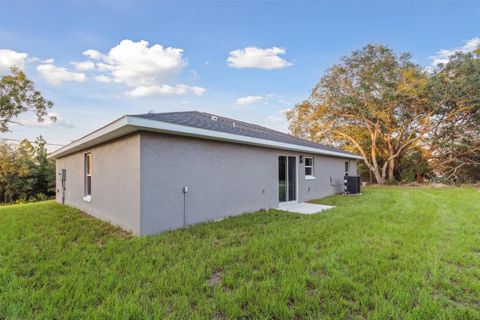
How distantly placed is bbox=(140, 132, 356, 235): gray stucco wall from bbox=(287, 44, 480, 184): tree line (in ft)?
42.5

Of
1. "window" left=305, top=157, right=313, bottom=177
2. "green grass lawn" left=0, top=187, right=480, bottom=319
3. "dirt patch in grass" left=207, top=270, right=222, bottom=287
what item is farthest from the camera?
"window" left=305, top=157, right=313, bottom=177

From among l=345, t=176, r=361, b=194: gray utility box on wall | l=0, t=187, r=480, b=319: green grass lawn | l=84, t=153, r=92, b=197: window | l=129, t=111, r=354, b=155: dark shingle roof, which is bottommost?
l=0, t=187, r=480, b=319: green grass lawn

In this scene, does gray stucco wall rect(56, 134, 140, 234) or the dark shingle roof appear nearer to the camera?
gray stucco wall rect(56, 134, 140, 234)

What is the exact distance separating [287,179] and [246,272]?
6022mm

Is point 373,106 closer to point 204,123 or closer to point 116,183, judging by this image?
point 204,123

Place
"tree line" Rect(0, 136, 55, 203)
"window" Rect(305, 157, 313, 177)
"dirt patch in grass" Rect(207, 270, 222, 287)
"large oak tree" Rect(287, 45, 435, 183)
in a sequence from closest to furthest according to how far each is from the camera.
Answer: "dirt patch in grass" Rect(207, 270, 222, 287) → "window" Rect(305, 157, 313, 177) → "large oak tree" Rect(287, 45, 435, 183) → "tree line" Rect(0, 136, 55, 203)

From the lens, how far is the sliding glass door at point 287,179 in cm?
845

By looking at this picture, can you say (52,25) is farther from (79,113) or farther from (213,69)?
(213,69)

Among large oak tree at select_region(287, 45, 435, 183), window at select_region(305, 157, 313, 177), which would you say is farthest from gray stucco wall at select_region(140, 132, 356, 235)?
large oak tree at select_region(287, 45, 435, 183)

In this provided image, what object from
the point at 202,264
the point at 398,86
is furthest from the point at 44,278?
the point at 398,86

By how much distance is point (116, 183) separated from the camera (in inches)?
219

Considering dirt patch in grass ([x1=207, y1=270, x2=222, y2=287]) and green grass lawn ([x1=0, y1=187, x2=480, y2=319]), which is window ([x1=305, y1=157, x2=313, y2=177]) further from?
dirt patch in grass ([x1=207, y1=270, x2=222, y2=287])

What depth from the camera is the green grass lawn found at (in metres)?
2.23

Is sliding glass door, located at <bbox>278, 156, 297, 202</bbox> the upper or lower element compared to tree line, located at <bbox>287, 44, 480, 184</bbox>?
lower
